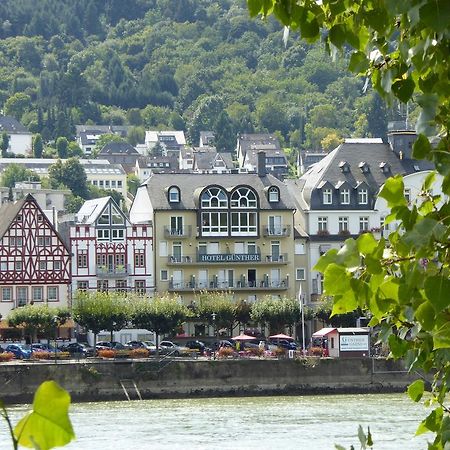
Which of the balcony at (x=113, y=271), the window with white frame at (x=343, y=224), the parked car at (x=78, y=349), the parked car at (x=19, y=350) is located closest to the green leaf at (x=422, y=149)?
the parked car at (x=19, y=350)

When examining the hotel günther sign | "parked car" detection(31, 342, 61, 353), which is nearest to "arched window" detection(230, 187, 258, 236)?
the hotel günther sign

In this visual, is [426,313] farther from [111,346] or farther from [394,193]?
[111,346]

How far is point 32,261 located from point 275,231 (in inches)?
544

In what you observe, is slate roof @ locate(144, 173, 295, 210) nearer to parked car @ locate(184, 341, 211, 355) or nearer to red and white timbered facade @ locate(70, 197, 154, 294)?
red and white timbered facade @ locate(70, 197, 154, 294)

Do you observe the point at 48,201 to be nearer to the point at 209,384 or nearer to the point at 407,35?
the point at 209,384

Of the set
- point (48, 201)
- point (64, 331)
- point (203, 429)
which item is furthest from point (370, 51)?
point (48, 201)

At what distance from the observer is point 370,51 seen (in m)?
8.00

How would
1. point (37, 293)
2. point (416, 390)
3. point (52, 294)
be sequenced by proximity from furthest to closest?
point (52, 294)
point (37, 293)
point (416, 390)

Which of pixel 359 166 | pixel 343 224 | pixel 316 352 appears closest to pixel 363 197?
pixel 343 224

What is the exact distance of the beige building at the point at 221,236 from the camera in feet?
320

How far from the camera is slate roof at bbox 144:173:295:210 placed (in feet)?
321

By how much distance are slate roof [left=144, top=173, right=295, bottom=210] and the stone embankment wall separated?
22.1 m

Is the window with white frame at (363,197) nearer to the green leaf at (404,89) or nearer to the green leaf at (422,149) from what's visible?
the green leaf at (404,89)

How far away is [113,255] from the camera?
98.6 metres
